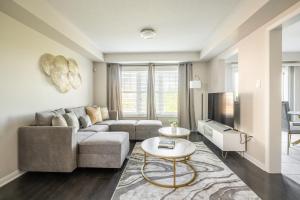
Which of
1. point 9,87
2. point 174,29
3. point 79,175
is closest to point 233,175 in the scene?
point 79,175

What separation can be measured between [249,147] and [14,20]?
421 centimetres

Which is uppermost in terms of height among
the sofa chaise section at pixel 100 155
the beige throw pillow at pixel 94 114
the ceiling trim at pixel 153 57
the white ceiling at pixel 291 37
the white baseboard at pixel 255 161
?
the white ceiling at pixel 291 37

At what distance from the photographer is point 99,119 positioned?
432cm

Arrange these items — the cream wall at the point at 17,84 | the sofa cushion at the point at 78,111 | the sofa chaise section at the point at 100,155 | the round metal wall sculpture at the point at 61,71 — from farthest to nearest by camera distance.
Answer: the sofa cushion at the point at 78,111 < the round metal wall sculpture at the point at 61,71 < the sofa chaise section at the point at 100,155 < the cream wall at the point at 17,84

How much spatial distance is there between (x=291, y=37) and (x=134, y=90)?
4295mm

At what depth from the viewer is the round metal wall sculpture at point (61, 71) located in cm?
302

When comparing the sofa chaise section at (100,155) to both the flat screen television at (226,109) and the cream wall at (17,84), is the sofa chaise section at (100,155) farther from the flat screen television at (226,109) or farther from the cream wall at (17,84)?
the flat screen television at (226,109)

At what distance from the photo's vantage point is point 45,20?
2.38 metres

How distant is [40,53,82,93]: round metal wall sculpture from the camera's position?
9.92ft

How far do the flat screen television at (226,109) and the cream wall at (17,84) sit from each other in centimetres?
351

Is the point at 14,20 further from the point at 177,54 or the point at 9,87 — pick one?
the point at 177,54

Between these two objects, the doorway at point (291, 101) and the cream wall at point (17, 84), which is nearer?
the cream wall at point (17, 84)

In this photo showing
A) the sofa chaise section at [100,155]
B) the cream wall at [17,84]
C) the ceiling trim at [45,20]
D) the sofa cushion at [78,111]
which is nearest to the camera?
the ceiling trim at [45,20]

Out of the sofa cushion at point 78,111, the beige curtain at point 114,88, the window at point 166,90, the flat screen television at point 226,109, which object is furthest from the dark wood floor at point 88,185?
the window at point 166,90
